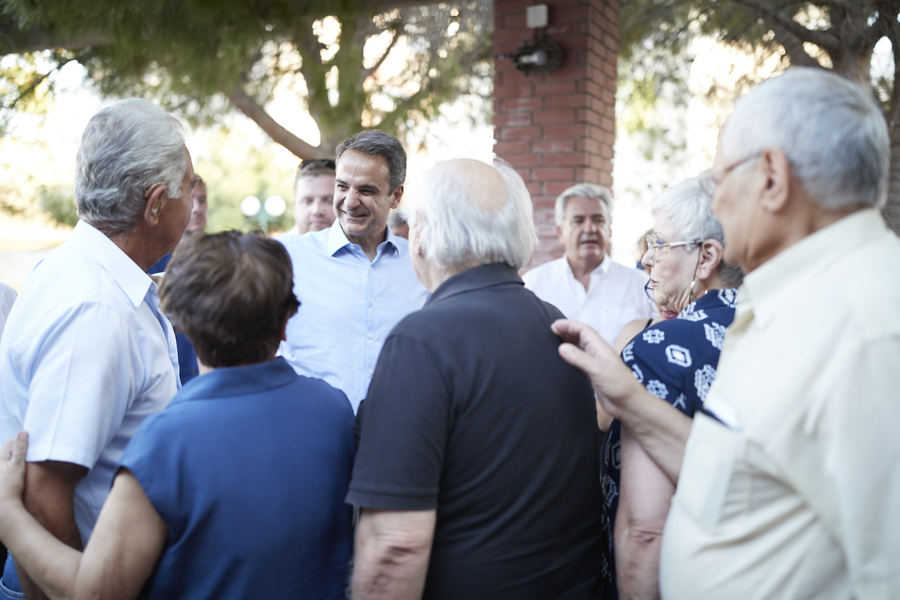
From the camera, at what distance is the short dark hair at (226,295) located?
1333 mm

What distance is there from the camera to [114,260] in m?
1.65

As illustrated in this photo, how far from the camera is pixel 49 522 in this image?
1442 mm

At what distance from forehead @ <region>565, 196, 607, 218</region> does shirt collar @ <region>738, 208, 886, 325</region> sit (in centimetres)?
319

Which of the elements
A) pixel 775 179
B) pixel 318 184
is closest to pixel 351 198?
pixel 318 184

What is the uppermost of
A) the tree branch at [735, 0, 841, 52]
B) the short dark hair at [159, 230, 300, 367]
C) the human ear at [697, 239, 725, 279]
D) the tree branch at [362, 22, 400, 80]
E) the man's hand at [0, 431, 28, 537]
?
the tree branch at [362, 22, 400, 80]

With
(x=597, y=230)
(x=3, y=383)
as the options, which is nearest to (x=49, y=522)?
(x=3, y=383)

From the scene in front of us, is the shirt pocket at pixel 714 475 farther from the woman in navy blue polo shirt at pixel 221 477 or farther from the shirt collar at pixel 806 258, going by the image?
the woman in navy blue polo shirt at pixel 221 477

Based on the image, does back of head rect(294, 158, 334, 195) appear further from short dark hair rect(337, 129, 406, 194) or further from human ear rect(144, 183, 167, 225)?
human ear rect(144, 183, 167, 225)

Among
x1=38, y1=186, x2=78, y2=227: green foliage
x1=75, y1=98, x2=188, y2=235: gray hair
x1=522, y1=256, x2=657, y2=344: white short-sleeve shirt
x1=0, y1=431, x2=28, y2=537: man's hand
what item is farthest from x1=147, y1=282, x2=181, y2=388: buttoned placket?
x1=38, y1=186, x2=78, y2=227: green foliage

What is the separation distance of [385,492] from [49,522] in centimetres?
69

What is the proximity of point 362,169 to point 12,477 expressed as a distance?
6.41 feet

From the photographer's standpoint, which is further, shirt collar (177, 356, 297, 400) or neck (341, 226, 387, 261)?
neck (341, 226, 387, 261)

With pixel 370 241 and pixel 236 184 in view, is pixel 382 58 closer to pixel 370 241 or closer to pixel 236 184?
pixel 370 241

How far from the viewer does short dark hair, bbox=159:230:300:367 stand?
4.37ft
